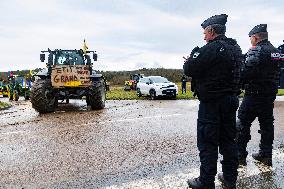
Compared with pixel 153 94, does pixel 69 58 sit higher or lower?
higher

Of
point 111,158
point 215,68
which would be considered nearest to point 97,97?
point 111,158

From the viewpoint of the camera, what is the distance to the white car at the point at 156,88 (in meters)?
26.0

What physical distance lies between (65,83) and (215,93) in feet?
40.0

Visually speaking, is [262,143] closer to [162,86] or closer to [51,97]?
[51,97]

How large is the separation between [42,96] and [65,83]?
Result: 1.25 m

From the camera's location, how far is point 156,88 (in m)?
26.5

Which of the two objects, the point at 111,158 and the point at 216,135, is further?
the point at 111,158

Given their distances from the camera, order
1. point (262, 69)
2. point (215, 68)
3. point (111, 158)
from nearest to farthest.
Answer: point (215, 68), point (262, 69), point (111, 158)

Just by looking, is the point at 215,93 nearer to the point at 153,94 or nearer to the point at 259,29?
the point at 259,29

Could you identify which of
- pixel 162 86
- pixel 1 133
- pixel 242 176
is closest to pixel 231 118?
pixel 242 176

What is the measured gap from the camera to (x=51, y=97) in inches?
630

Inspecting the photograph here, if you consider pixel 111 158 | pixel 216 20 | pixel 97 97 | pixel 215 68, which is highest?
pixel 216 20

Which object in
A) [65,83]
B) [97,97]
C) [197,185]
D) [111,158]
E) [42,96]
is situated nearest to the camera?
[197,185]

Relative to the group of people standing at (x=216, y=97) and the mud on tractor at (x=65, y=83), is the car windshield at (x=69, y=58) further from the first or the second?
the group of people standing at (x=216, y=97)
